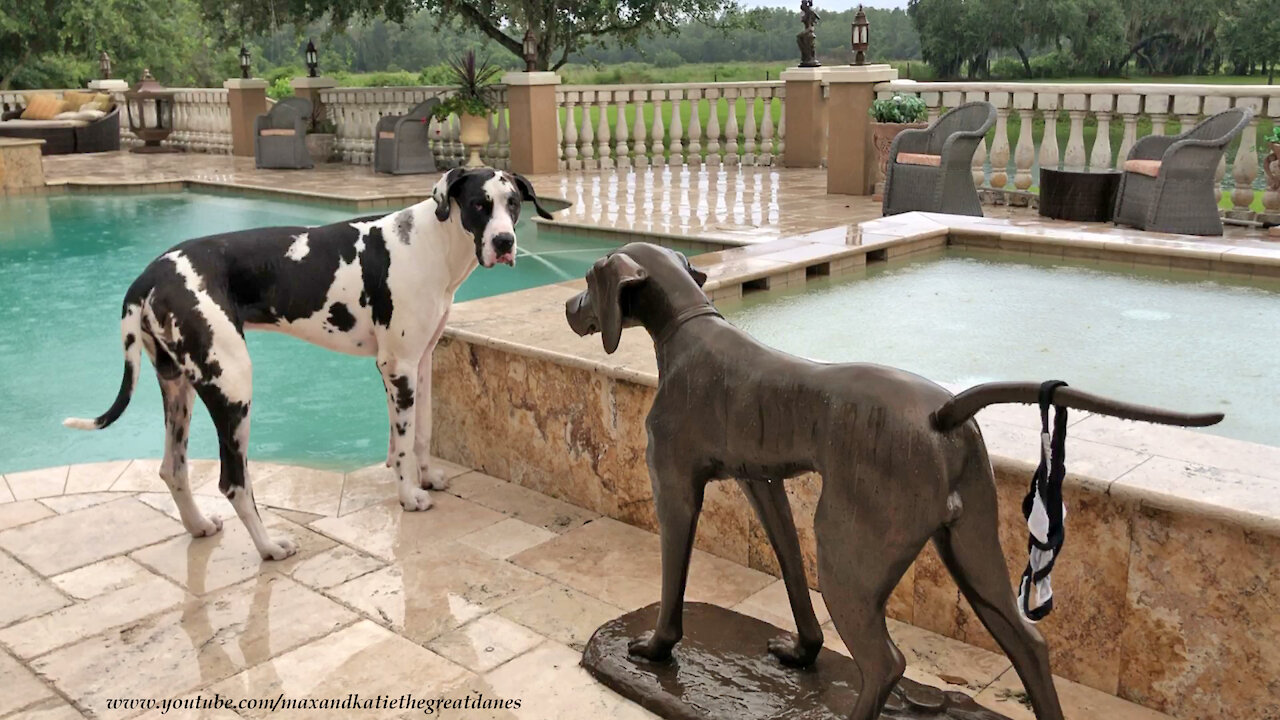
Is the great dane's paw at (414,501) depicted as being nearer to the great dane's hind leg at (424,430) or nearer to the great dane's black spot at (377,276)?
the great dane's hind leg at (424,430)

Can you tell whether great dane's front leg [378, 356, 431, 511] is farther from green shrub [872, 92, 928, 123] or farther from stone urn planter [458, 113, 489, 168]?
stone urn planter [458, 113, 489, 168]

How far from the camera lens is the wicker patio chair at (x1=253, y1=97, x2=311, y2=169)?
15633mm

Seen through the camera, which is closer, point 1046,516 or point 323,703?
point 1046,516

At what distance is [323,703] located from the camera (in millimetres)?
2617

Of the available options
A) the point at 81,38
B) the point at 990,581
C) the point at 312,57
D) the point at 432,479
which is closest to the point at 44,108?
the point at 312,57

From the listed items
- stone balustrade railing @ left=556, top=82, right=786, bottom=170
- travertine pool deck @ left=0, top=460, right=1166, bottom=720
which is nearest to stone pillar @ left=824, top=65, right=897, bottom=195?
stone balustrade railing @ left=556, top=82, right=786, bottom=170

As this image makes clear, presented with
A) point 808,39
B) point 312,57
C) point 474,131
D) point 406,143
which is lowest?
point 406,143

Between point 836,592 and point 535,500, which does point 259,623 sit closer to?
point 535,500

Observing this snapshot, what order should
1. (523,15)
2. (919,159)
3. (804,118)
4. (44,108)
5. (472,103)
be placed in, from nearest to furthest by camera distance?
1. (919,159)
2. (804,118)
3. (472,103)
4. (44,108)
5. (523,15)

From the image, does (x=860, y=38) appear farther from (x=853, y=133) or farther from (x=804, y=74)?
(x=804, y=74)

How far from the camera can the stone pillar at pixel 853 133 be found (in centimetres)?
1118

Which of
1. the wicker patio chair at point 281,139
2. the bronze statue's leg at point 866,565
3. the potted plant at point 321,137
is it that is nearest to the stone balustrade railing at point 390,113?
the potted plant at point 321,137

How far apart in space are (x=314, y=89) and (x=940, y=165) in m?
11.3

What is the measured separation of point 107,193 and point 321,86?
397cm
